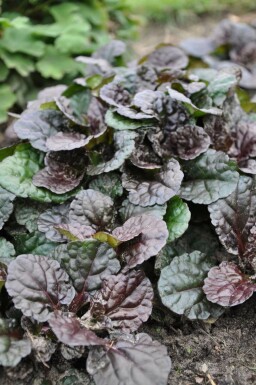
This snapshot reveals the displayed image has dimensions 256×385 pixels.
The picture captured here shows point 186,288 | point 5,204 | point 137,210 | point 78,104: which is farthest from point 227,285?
point 78,104

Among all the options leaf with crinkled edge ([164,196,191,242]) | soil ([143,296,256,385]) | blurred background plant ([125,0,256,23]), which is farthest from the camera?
blurred background plant ([125,0,256,23])

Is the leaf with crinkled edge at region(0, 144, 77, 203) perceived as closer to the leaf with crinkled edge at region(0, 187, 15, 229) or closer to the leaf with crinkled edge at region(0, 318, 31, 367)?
the leaf with crinkled edge at region(0, 187, 15, 229)

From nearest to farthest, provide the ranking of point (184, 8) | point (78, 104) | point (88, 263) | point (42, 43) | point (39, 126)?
point (88, 263), point (39, 126), point (78, 104), point (42, 43), point (184, 8)

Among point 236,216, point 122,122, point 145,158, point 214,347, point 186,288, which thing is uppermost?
point 122,122

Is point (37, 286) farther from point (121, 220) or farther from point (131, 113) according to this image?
point (131, 113)

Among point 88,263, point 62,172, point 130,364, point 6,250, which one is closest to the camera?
point 130,364

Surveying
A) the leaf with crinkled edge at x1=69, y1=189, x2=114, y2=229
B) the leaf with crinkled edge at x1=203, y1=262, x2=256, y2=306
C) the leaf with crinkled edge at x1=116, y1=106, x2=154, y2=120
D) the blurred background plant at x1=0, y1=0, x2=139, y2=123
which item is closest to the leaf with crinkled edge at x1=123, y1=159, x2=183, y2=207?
the leaf with crinkled edge at x1=69, y1=189, x2=114, y2=229
